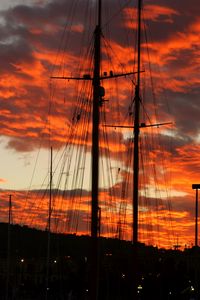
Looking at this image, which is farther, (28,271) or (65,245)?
(28,271)

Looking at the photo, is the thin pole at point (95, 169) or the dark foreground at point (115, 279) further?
the dark foreground at point (115, 279)

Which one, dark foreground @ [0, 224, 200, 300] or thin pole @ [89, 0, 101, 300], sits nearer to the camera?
thin pole @ [89, 0, 101, 300]

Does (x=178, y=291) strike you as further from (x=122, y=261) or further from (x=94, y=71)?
(x=94, y=71)

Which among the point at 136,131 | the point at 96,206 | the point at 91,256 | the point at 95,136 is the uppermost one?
the point at 136,131

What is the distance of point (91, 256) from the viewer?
101 ft

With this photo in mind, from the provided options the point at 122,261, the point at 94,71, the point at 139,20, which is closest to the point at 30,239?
the point at 122,261

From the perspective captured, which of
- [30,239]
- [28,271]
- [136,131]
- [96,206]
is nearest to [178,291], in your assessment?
[136,131]

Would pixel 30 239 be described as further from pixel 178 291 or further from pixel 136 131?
pixel 136 131

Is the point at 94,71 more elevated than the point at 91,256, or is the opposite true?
the point at 94,71

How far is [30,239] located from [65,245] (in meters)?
38.2

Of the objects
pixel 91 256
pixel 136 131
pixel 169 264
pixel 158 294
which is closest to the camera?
pixel 91 256

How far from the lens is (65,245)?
138250 millimetres

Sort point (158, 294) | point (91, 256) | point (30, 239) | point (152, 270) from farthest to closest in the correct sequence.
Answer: point (30, 239), point (152, 270), point (158, 294), point (91, 256)

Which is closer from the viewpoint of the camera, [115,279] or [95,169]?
[95,169]
